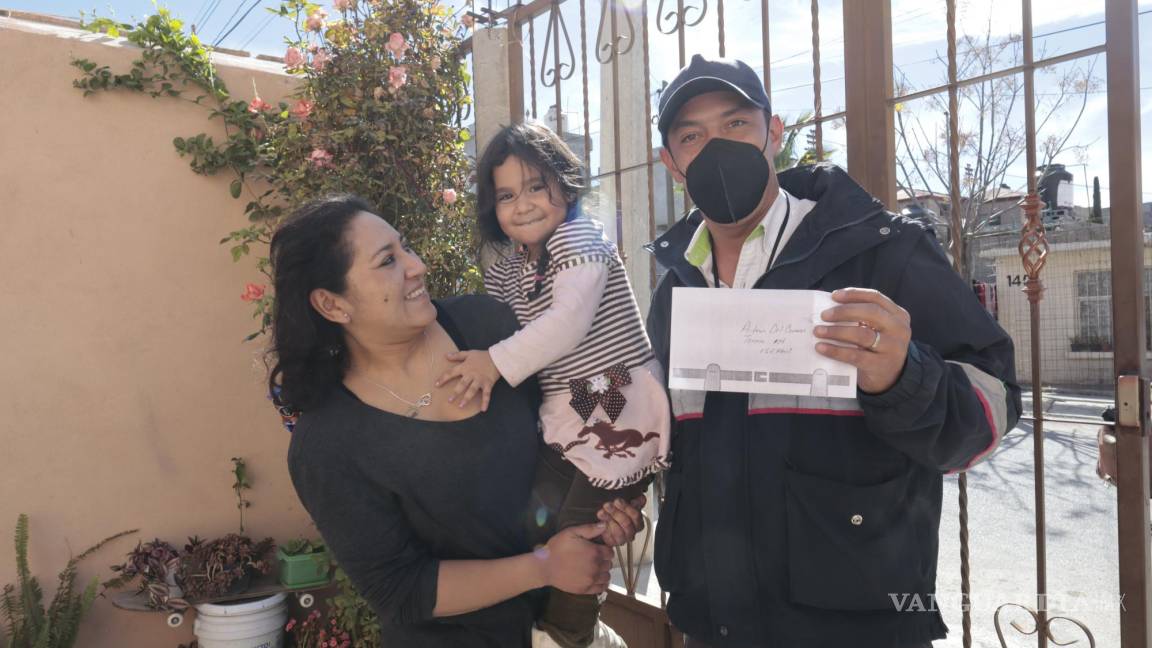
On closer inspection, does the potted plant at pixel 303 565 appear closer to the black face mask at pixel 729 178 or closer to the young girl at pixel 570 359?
the young girl at pixel 570 359

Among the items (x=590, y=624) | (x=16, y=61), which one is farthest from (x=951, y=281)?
(x=16, y=61)

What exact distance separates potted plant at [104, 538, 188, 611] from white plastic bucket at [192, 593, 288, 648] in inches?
5.2

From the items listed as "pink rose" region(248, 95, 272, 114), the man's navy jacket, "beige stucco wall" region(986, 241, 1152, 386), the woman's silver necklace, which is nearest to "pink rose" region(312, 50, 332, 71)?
"pink rose" region(248, 95, 272, 114)

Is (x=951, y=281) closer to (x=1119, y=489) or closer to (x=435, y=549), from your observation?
(x=1119, y=489)

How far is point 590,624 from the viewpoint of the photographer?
1844 millimetres

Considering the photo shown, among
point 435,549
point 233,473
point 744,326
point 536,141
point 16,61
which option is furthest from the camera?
point 233,473

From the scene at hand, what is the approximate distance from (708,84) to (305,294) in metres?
1.03

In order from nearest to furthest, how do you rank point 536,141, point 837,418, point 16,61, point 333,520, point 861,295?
point 861,295 → point 837,418 → point 333,520 → point 536,141 → point 16,61

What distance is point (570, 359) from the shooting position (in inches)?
76.6

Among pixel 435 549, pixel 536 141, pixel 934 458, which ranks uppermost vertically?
pixel 536 141

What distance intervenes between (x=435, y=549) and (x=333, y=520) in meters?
0.26

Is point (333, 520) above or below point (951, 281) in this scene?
below

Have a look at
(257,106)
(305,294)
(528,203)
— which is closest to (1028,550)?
(528,203)

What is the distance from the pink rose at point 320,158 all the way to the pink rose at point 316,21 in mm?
589
